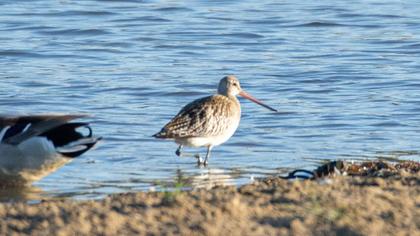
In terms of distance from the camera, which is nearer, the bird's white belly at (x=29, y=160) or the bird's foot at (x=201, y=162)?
the bird's white belly at (x=29, y=160)

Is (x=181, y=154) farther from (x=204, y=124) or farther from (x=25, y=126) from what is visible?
(x=25, y=126)

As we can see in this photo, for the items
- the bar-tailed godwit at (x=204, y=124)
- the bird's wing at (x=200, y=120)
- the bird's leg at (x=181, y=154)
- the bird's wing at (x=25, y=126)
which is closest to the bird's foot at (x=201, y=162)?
the bar-tailed godwit at (x=204, y=124)

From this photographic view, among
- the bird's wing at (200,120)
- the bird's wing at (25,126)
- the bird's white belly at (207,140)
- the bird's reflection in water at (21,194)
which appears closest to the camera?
the bird's wing at (25,126)

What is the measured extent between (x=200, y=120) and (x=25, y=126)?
2.67 meters

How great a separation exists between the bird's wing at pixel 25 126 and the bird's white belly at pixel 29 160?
8 cm

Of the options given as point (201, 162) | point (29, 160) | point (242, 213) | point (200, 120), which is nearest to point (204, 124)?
point (200, 120)

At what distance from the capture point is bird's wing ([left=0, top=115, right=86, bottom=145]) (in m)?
10.1

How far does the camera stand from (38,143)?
1031cm

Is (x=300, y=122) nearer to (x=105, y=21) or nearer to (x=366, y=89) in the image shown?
(x=366, y=89)

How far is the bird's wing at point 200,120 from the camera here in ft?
39.9

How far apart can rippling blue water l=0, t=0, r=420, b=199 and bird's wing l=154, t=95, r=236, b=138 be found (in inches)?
13.3

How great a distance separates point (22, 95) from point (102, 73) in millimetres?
2047

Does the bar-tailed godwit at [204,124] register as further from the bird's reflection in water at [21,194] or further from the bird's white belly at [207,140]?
the bird's reflection in water at [21,194]

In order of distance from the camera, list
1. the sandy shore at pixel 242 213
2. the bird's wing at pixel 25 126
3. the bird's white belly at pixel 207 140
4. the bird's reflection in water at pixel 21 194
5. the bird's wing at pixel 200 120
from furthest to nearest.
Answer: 1. the bird's white belly at pixel 207 140
2. the bird's wing at pixel 200 120
3. the bird's reflection in water at pixel 21 194
4. the bird's wing at pixel 25 126
5. the sandy shore at pixel 242 213
